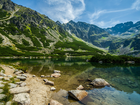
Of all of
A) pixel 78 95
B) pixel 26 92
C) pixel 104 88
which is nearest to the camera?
pixel 26 92

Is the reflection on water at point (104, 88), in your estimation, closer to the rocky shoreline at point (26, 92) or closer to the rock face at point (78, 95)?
the rock face at point (78, 95)

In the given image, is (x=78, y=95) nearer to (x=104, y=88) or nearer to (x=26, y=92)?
(x=26, y=92)

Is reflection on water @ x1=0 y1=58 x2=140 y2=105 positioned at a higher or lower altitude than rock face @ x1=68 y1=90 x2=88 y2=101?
lower

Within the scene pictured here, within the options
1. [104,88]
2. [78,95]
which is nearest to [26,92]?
[78,95]

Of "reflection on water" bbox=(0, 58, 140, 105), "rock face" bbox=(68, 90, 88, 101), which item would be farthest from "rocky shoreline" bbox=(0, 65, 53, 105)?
"rock face" bbox=(68, 90, 88, 101)

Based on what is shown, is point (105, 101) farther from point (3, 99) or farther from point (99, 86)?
point (3, 99)

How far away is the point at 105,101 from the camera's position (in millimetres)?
11539

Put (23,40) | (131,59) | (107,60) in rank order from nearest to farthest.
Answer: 1. (107,60)
2. (131,59)
3. (23,40)

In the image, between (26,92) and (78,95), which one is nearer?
(26,92)

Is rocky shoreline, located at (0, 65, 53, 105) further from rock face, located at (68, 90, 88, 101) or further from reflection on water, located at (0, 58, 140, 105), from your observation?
rock face, located at (68, 90, 88, 101)

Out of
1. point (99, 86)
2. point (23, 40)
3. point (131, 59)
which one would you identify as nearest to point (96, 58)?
point (131, 59)

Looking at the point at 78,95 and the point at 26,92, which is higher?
the point at 26,92

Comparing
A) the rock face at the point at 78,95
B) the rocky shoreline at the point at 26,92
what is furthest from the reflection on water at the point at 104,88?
the rocky shoreline at the point at 26,92

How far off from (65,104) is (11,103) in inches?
234
